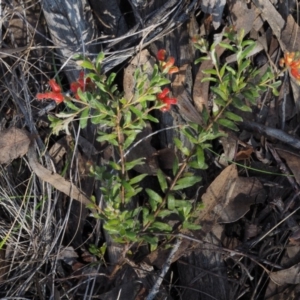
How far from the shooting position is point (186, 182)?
84.0 inches

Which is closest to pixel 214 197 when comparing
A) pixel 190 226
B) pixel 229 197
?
pixel 229 197

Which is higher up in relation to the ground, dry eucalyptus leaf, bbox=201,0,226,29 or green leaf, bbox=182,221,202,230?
dry eucalyptus leaf, bbox=201,0,226,29

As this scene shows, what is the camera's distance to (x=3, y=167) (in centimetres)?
253

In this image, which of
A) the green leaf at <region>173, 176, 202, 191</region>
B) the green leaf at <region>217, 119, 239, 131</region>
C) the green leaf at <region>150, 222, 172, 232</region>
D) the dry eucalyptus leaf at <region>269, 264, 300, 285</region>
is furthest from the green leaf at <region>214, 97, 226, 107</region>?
the dry eucalyptus leaf at <region>269, 264, 300, 285</region>

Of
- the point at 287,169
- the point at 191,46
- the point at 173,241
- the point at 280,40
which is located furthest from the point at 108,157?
the point at 280,40

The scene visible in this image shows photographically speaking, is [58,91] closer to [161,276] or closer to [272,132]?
[161,276]

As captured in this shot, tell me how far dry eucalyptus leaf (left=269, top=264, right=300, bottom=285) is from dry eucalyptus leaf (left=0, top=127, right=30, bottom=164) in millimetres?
1288

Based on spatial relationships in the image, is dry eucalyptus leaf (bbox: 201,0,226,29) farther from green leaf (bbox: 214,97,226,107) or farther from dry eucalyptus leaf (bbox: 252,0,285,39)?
green leaf (bbox: 214,97,226,107)

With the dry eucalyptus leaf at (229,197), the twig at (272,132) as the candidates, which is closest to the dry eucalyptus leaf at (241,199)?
the dry eucalyptus leaf at (229,197)

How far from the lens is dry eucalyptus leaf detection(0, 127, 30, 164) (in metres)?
2.40

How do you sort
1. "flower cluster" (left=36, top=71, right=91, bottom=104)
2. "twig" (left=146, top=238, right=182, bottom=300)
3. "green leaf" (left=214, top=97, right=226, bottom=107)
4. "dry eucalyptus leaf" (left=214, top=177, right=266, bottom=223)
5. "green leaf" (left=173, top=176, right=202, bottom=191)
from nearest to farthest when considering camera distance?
"flower cluster" (left=36, top=71, right=91, bottom=104)
"green leaf" (left=214, top=97, right=226, bottom=107)
"green leaf" (left=173, top=176, right=202, bottom=191)
"twig" (left=146, top=238, right=182, bottom=300)
"dry eucalyptus leaf" (left=214, top=177, right=266, bottom=223)

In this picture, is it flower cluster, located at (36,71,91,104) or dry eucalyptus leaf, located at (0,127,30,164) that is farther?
dry eucalyptus leaf, located at (0,127,30,164)

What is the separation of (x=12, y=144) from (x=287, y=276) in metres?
1.41

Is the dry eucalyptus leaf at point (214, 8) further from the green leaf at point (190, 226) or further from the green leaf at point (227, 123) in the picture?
the green leaf at point (190, 226)
